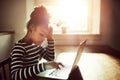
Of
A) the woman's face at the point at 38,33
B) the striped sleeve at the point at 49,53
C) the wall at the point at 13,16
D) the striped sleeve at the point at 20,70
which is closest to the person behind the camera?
the striped sleeve at the point at 20,70

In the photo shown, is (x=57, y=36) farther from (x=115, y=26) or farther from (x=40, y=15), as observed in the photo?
(x=40, y=15)

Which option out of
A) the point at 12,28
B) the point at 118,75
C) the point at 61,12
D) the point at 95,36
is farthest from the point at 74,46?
the point at 118,75

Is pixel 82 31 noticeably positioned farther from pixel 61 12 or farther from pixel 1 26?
pixel 1 26

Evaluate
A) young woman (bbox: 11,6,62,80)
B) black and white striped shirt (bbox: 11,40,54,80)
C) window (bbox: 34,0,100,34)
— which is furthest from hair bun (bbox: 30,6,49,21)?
window (bbox: 34,0,100,34)

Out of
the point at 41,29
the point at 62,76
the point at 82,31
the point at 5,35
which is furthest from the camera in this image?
the point at 82,31

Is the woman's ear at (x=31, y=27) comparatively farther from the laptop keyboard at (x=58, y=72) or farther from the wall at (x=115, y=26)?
the wall at (x=115, y=26)

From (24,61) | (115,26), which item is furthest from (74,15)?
(24,61)

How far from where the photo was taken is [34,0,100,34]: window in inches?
Answer: 109

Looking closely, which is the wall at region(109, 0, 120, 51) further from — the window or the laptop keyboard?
the laptop keyboard

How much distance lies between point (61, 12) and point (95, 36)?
1.93 feet

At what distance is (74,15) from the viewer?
2.83 m

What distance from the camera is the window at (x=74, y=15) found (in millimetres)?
2775

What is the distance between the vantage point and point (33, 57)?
1.33m

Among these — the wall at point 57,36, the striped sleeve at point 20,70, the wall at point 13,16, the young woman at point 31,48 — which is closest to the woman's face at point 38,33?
the young woman at point 31,48
